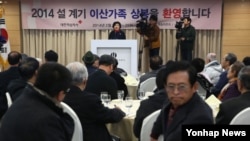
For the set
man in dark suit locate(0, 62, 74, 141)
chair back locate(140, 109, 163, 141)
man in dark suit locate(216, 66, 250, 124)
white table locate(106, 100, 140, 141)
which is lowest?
white table locate(106, 100, 140, 141)

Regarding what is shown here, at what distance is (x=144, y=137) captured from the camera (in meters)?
2.65

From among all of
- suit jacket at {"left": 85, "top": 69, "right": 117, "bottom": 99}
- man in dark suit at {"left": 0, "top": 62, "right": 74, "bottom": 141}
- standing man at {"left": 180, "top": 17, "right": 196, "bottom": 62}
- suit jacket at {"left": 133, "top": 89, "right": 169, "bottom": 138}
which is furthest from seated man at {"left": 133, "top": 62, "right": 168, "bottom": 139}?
standing man at {"left": 180, "top": 17, "right": 196, "bottom": 62}

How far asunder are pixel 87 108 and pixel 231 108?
43.6 inches

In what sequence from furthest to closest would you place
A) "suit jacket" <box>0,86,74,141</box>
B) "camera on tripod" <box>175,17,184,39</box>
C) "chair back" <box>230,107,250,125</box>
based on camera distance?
"camera on tripod" <box>175,17,184,39</box> < "chair back" <box>230,107,250,125</box> < "suit jacket" <box>0,86,74,141</box>

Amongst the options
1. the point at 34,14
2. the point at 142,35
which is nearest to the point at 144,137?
the point at 142,35

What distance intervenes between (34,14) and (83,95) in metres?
7.19

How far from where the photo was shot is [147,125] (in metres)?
2.60

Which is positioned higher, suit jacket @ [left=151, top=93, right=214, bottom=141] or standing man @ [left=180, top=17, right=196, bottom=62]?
standing man @ [left=180, top=17, right=196, bottom=62]

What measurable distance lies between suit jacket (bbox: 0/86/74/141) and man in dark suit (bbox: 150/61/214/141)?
0.61 meters

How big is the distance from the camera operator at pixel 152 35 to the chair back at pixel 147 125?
6.09 meters

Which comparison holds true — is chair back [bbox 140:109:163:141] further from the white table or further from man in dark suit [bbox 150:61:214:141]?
the white table

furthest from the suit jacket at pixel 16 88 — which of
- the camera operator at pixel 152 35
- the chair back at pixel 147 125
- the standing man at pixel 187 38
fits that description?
the camera operator at pixel 152 35

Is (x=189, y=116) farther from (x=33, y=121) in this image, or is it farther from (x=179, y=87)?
(x=33, y=121)

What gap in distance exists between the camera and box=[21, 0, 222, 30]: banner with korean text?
8742 mm
